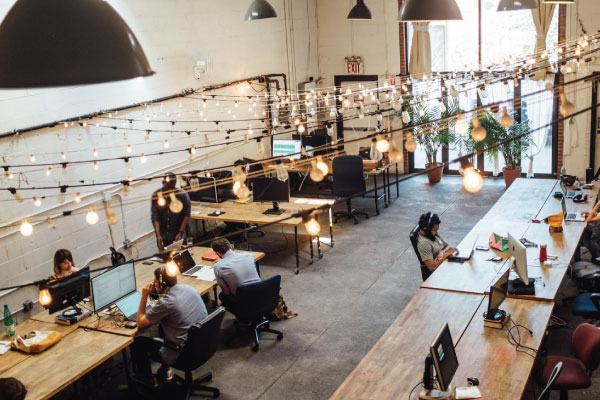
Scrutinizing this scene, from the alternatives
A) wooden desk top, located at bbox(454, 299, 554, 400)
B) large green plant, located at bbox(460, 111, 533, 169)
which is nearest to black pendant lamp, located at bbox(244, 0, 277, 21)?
large green plant, located at bbox(460, 111, 533, 169)

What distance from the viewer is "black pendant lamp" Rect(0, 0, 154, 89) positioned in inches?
51.4

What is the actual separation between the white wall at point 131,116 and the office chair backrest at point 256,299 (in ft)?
6.02

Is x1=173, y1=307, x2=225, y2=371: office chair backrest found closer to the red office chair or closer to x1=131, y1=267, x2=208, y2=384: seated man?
x1=131, y1=267, x2=208, y2=384: seated man

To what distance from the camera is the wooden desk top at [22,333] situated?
5.45m

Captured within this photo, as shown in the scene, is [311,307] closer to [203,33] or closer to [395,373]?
[395,373]

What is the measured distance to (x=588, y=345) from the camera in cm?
517

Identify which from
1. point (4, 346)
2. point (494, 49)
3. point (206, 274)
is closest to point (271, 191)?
point (206, 274)

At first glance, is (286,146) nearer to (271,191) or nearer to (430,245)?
(271,191)

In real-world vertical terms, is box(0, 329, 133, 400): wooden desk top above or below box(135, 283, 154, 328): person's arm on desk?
below

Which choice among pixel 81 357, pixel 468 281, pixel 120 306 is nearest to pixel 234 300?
pixel 120 306

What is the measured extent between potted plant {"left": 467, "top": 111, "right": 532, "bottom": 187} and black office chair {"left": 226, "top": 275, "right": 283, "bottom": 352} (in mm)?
6696

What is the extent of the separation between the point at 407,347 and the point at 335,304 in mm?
2791

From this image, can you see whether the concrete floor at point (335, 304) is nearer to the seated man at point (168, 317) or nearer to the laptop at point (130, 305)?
the seated man at point (168, 317)

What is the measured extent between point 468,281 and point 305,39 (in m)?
9.08
